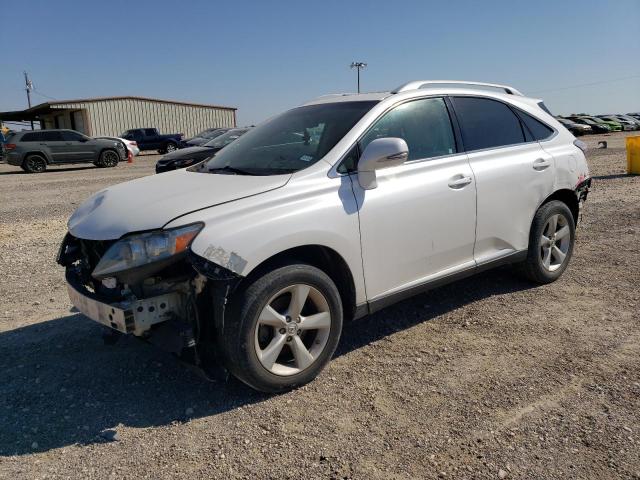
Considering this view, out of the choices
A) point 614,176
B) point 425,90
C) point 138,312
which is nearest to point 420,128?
point 425,90

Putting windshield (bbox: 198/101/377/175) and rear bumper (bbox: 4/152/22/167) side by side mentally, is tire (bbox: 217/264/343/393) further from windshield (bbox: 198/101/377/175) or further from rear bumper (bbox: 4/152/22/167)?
rear bumper (bbox: 4/152/22/167)

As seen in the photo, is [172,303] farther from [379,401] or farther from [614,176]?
[614,176]

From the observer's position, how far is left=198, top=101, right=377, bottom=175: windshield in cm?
361

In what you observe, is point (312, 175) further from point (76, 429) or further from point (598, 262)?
point (598, 262)

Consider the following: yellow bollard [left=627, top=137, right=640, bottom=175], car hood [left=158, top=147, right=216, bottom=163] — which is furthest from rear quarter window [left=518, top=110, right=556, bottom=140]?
yellow bollard [left=627, top=137, right=640, bottom=175]

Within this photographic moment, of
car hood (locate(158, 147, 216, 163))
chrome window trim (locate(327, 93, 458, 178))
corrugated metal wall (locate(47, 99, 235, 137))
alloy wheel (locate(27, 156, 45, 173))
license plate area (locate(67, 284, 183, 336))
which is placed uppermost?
corrugated metal wall (locate(47, 99, 235, 137))

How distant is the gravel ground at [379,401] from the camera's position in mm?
2617

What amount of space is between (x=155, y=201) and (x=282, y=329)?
107 centimetres

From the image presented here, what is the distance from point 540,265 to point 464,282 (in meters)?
0.73

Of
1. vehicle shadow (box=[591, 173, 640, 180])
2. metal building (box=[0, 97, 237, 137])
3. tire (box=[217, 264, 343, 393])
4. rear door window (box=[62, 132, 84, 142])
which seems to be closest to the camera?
tire (box=[217, 264, 343, 393])

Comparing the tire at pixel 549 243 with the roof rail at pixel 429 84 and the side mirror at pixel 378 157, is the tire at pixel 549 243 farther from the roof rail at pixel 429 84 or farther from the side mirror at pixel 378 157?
the side mirror at pixel 378 157

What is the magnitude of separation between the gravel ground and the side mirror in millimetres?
1247

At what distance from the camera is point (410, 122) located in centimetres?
394

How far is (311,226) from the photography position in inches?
124
